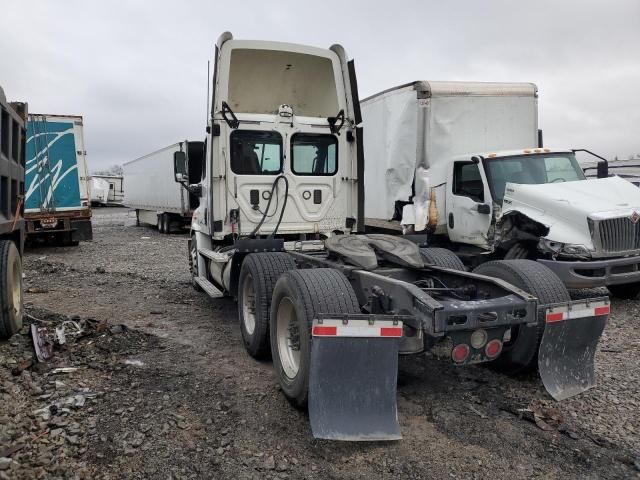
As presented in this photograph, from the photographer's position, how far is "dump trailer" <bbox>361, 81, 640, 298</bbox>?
6.89m

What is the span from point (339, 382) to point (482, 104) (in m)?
7.18

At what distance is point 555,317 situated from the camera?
394 cm

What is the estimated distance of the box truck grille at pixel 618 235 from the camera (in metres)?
6.80

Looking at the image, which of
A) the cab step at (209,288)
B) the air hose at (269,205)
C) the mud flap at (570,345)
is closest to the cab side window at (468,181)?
the air hose at (269,205)

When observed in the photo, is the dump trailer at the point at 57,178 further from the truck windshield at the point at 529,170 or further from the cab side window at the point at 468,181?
the truck windshield at the point at 529,170

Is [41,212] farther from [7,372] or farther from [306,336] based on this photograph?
[306,336]

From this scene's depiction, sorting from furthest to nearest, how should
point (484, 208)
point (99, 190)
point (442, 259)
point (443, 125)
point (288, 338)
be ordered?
point (99, 190), point (443, 125), point (484, 208), point (442, 259), point (288, 338)

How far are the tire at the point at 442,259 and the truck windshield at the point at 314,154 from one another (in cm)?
196

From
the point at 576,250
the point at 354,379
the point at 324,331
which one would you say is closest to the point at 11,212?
the point at 324,331

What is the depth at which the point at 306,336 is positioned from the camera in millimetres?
3771

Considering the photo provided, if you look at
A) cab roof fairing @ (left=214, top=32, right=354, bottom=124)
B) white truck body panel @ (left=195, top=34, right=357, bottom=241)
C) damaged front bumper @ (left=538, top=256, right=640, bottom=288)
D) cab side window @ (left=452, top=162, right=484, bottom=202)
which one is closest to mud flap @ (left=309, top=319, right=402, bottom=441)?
white truck body panel @ (left=195, top=34, right=357, bottom=241)

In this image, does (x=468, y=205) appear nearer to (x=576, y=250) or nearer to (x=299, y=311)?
(x=576, y=250)

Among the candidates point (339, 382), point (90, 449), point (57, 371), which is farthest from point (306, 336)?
point (57, 371)

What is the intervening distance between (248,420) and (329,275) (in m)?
1.23
